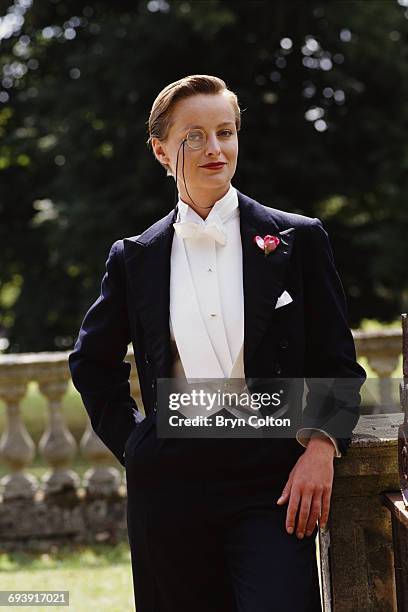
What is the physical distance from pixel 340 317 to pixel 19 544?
393 centimetres

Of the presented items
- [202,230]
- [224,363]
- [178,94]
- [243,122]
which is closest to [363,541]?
[224,363]

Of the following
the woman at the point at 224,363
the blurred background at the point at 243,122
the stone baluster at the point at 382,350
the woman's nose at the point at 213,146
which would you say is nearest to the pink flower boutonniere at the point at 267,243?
the woman at the point at 224,363

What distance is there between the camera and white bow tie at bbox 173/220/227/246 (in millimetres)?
2459

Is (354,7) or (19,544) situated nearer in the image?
(19,544)

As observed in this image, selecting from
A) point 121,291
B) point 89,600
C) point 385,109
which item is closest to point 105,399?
point 121,291

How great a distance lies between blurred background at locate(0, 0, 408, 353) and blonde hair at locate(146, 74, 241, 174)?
25.6ft

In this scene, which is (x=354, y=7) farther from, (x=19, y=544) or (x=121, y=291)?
(x=121, y=291)

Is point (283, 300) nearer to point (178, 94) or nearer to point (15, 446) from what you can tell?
point (178, 94)

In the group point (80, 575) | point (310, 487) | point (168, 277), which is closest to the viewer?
point (310, 487)

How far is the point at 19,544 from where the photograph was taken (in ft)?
18.9

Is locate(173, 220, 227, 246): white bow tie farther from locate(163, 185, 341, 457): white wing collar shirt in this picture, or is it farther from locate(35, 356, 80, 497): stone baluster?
locate(35, 356, 80, 497): stone baluster

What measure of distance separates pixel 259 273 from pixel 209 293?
14 centimetres

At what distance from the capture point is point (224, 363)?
2398 mm

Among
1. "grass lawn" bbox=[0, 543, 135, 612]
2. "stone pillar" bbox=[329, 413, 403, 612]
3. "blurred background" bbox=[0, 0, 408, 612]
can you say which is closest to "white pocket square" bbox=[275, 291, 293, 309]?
"stone pillar" bbox=[329, 413, 403, 612]
